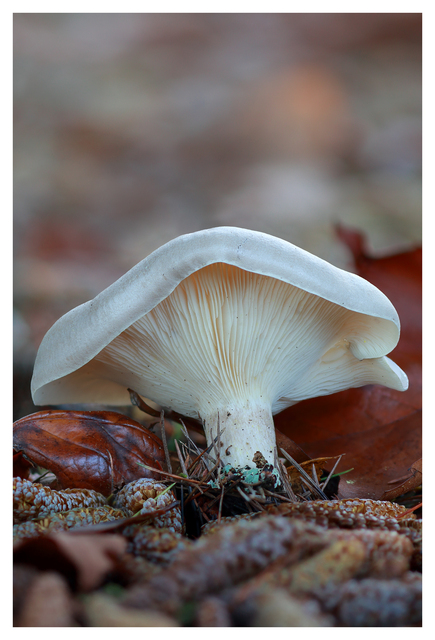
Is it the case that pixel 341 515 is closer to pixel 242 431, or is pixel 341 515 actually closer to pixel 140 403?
pixel 242 431

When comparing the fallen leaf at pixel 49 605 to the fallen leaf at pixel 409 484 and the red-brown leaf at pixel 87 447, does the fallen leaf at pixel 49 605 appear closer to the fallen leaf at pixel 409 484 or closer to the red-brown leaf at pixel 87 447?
the red-brown leaf at pixel 87 447

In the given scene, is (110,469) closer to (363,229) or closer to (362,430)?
(362,430)

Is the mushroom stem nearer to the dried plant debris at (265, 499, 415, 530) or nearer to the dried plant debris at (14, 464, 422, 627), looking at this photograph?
the dried plant debris at (265, 499, 415, 530)

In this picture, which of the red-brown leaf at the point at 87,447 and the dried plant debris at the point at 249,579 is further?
the red-brown leaf at the point at 87,447

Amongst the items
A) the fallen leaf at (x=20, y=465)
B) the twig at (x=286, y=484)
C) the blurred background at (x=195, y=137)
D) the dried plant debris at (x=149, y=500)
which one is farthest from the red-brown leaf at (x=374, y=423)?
the fallen leaf at (x=20, y=465)

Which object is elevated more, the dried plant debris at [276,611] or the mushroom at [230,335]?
the mushroom at [230,335]

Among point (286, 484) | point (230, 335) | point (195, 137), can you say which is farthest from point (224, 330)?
point (195, 137)

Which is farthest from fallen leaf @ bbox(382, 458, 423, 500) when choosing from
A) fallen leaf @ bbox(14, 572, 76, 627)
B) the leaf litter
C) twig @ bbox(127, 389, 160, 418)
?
fallen leaf @ bbox(14, 572, 76, 627)

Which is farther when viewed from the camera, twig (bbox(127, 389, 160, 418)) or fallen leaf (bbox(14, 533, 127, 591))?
twig (bbox(127, 389, 160, 418))
